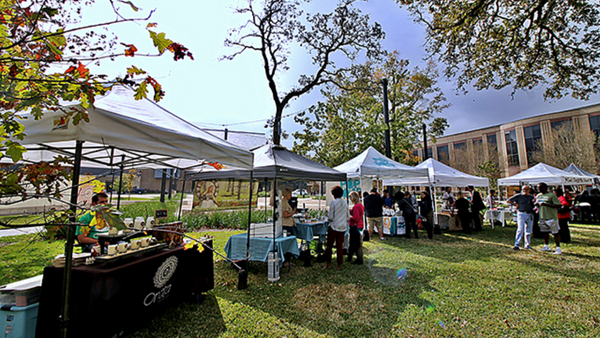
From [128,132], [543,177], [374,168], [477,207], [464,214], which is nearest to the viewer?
[128,132]

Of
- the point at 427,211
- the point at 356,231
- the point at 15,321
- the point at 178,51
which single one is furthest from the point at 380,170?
the point at 15,321

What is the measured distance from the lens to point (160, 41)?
1395mm

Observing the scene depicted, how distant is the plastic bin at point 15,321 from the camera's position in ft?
8.16

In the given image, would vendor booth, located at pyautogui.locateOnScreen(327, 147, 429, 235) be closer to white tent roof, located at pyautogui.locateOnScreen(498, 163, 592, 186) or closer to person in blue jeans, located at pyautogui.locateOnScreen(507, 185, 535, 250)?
person in blue jeans, located at pyautogui.locateOnScreen(507, 185, 535, 250)

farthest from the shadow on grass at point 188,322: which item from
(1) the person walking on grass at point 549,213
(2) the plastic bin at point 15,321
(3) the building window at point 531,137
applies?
(3) the building window at point 531,137

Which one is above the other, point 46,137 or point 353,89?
point 353,89

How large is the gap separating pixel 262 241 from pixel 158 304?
225 centimetres

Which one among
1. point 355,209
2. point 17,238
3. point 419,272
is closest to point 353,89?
point 355,209

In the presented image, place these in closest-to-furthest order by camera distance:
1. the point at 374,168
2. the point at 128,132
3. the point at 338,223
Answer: the point at 128,132, the point at 338,223, the point at 374,168

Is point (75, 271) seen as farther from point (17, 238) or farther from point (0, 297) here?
point (17, 238)

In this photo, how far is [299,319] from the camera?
3605 millimetres

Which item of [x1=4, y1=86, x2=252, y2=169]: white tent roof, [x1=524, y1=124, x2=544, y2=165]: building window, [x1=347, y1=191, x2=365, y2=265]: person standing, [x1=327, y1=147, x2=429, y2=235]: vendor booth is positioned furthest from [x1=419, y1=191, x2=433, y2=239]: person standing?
[x1=524, y1=124, x2=544, y2=165]: building window

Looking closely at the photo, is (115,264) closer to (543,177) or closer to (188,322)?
(188,322)

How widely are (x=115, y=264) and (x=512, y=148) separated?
2180 inches
